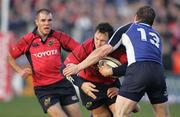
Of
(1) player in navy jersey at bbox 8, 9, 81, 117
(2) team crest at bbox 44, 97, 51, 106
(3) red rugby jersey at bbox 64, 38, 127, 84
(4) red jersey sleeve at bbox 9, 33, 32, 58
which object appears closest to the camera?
(3) red rugby jersey at bbox 64, 38, 127, 84

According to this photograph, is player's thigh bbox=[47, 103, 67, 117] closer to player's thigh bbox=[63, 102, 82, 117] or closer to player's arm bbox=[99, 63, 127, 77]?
player's thigh bbox=[63, 102, 82, 117]

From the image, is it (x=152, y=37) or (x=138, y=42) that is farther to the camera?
(x=152, y=37)

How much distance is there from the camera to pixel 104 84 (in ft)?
42.4

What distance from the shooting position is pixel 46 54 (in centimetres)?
1348

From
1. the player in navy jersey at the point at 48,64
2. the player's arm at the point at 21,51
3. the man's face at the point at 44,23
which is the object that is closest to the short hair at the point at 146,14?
the player in navy jersey at the point at 48,64

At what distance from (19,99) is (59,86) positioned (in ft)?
31.4

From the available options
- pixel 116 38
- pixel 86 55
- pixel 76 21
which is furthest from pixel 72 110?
pixel 76 21

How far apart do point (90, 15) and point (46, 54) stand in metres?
11.4

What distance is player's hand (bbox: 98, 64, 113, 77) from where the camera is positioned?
11859 millimetres

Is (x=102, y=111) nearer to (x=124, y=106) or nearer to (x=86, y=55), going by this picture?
(x=86, y=55)

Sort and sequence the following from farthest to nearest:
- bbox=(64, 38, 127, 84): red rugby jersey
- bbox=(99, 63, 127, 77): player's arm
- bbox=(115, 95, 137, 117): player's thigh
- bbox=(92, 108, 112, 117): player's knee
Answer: bbox=(92, 108, 112, 117): player's knee, bbox=(64, 38, 127, 84): red rugby jersey, bbox=(99, 63, 127, 77): player's arm, bbox=(115, 95, 137, 117): player's thigh

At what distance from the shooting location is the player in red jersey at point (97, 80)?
12289 millimetres

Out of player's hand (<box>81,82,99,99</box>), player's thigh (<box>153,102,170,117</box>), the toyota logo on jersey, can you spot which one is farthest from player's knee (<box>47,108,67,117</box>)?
player's thigh (<box>153,102,170,117</box>)

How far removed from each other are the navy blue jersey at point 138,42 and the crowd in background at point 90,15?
12.1m
